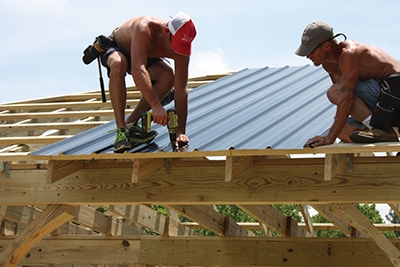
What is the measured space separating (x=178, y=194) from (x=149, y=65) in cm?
131

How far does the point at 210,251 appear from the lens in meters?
8.47

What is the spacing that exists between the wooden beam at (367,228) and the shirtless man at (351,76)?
66cm

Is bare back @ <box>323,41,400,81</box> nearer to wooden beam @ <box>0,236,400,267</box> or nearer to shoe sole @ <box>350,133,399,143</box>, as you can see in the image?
shoe sole @ <box>350,133,399,143</box>

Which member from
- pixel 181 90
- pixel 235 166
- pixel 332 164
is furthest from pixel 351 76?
pixel 181 90

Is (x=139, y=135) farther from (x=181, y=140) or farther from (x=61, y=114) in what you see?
(x=61, y=114)

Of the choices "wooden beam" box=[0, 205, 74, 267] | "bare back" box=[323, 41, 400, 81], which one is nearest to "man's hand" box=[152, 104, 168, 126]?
"bare back" box=[323, 41, 400, 81]

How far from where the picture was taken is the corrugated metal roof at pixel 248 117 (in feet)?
19.9

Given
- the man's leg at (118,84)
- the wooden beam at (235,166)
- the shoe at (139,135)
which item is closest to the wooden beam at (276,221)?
the wooden beam at (235,166)

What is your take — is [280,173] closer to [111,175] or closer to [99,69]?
[111,175]

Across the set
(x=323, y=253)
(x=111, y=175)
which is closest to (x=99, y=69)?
(x=111, y=175)

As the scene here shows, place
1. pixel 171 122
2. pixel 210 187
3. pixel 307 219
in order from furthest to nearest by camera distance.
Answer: pixel 307 219
pixel 210 187
pixel 171 122

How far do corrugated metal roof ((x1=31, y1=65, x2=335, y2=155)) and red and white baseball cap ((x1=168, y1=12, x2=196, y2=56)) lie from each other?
87 cm

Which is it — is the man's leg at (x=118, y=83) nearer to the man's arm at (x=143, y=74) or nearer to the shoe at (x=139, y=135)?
the shoe at (x=139, y=135)

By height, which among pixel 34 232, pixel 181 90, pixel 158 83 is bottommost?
pixel 34 232
